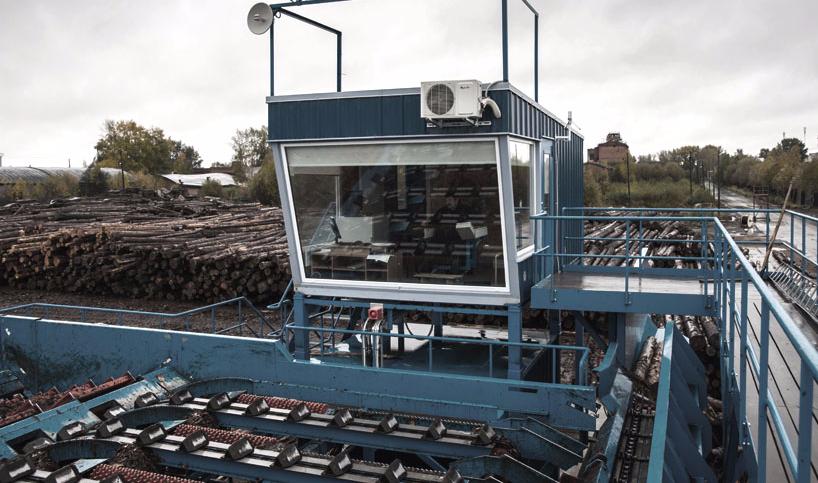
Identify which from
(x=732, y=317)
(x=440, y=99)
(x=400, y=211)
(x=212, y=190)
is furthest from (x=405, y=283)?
(x=212, y=190)

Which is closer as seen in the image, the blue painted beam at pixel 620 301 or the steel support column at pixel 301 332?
the blue painted beam at pixel 620 301

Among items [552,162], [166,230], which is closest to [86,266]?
[166,230]

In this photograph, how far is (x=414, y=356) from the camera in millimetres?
10156

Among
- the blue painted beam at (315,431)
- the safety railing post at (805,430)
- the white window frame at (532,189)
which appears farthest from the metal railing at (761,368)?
the blue painted beam at (315,431)

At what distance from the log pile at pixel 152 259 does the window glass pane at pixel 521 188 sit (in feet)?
36.0

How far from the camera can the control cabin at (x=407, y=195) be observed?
816 cm

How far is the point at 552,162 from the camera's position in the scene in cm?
1014

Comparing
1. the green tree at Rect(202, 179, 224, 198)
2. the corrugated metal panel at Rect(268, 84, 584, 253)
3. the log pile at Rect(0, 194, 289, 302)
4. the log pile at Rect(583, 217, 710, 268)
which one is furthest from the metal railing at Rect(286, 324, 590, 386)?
the green tree at Rect(202, 179, 224, 198)

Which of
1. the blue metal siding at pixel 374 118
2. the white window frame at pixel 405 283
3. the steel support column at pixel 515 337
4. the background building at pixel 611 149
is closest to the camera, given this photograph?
the blue metal siding at pixel 374 118

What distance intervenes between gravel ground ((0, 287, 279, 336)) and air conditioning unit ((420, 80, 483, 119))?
989 centimetres

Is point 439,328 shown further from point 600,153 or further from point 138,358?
point 600,153

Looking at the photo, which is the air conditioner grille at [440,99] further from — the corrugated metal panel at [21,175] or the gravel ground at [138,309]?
the corrugated metal panel at [21,175]

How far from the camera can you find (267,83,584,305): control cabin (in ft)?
26.8

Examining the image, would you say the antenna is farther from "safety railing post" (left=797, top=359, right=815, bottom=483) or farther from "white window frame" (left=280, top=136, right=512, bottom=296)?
"safety railing post" (left=797, top=359, right=815, bottom=483)
